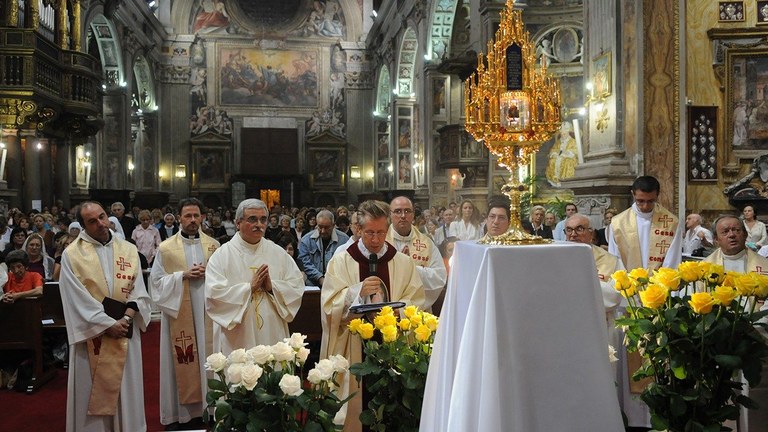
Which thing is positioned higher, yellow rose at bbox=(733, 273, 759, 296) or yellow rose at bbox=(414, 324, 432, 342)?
yellow rose at bbox=(733, 273, 759, 296)

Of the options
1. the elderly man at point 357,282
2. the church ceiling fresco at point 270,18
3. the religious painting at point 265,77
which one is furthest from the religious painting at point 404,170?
the elderly man at point 357,282

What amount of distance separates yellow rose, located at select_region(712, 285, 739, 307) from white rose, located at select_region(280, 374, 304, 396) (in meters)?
1.71

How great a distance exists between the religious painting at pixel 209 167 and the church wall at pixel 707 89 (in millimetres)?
25056

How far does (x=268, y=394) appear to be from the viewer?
100 inches

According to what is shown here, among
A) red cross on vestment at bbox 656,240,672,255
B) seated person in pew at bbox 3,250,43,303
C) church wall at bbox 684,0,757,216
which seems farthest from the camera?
church wall at bbox 684,0,757,216

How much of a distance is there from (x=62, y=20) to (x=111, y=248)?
1327cm

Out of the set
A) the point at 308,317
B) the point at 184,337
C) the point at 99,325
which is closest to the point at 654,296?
the point at 99,325

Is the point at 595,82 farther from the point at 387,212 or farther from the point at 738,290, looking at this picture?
the point at 738,290

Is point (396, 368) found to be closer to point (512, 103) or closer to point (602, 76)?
point (512, 103)

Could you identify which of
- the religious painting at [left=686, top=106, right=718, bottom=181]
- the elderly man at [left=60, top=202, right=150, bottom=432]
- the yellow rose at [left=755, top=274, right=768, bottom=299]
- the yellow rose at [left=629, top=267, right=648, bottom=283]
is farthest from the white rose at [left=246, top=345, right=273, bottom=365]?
the religious painting at [left=686, top=106, right=718, bottom=181]

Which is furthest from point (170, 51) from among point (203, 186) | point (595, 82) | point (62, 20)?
point (595, 82)

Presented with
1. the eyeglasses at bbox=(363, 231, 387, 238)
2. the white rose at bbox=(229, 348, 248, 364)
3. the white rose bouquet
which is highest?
the eyeglasses at bbox=(363, 231, 387, 238)

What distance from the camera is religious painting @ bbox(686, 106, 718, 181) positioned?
9836mm

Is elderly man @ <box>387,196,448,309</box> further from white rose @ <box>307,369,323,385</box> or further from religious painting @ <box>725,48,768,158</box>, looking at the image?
religious painting @ <box>725,48,768,158</box>
